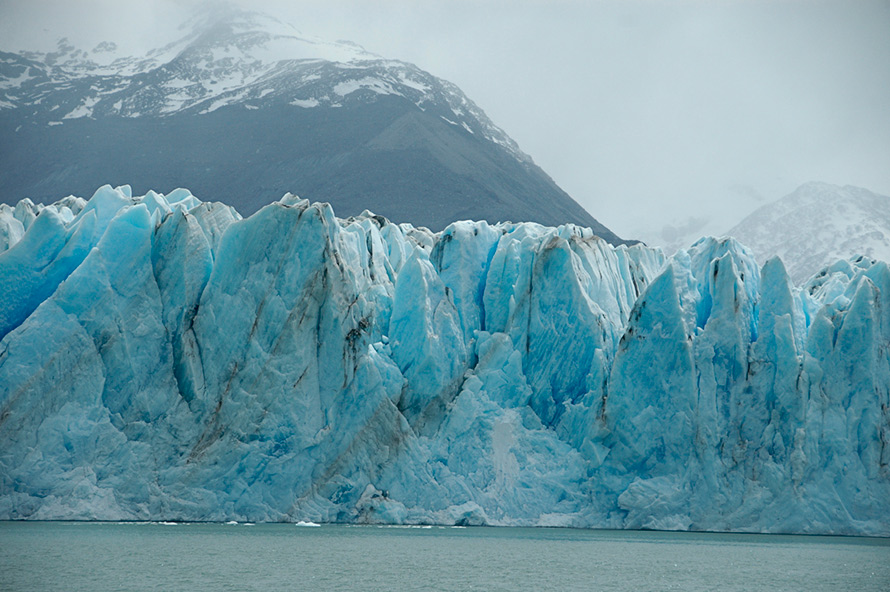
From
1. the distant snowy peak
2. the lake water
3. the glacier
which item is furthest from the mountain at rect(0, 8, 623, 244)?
the lake water

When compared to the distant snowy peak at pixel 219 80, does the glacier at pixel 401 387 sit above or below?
below

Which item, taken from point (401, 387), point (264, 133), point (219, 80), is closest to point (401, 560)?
point (401, 387)

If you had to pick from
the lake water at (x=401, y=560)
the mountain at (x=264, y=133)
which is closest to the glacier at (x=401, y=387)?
the lake water at (x=401, y=560)

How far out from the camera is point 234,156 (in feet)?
310

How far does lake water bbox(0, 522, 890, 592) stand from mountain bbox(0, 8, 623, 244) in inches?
1983

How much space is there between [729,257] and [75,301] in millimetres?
21480

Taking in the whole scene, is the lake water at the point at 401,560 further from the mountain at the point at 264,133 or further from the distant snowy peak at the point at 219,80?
the distant snowy peak at the point at 219,80

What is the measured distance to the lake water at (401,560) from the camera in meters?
21.0

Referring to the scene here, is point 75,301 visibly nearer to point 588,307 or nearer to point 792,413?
point 588,307

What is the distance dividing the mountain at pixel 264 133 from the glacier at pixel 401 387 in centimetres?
4488

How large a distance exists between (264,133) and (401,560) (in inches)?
3056

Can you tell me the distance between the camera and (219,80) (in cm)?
11094

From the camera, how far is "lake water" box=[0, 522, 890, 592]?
2105cm

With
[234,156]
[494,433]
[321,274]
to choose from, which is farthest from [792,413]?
[234,156]
